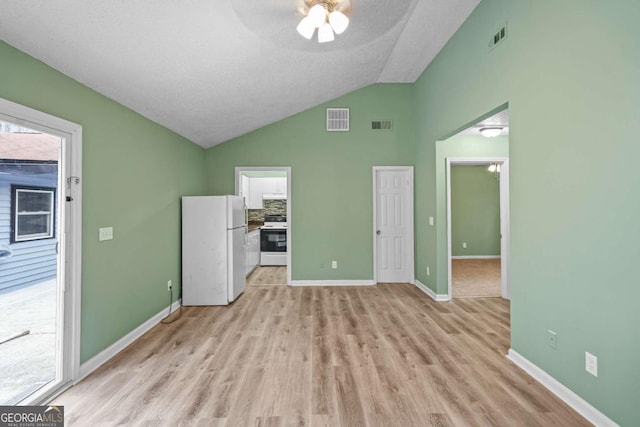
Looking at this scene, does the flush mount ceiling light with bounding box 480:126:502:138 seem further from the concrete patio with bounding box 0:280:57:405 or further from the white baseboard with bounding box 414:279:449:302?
the concrete patio with bounding box 0:280:57:405

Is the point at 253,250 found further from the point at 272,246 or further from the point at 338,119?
the point at 338,119

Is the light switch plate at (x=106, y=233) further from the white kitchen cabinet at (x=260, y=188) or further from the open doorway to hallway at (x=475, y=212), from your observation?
the open doorway to hallway at (x=475, y=212)

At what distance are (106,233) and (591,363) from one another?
3.76 m

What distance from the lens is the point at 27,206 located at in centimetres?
187

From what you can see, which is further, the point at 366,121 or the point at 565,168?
the point at 366,121

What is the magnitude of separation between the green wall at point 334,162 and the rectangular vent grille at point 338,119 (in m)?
0.08

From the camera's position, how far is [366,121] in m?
4.77

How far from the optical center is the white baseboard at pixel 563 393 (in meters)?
1.64

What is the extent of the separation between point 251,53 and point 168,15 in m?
0.89

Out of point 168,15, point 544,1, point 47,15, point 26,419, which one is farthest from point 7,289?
point 544,1

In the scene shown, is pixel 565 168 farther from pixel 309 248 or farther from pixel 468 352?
pixel 309 248

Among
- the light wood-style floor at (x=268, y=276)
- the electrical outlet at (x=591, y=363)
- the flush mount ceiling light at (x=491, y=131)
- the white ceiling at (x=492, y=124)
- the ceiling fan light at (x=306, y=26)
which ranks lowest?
the light wood-style floor at (x=268, y=276)

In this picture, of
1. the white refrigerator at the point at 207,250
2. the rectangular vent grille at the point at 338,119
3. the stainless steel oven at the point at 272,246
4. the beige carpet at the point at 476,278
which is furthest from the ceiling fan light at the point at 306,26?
the stainless steel oven at the point at 272,246

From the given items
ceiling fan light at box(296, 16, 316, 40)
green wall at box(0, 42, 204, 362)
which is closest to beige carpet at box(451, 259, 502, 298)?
ceiling fan light at box(296, 16, 316, 40)
